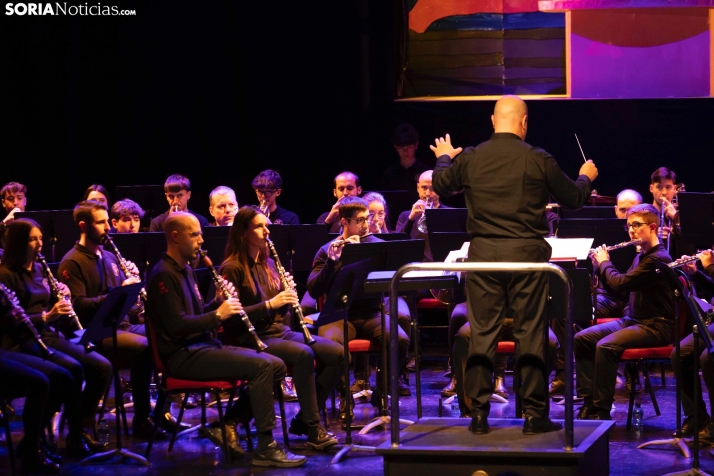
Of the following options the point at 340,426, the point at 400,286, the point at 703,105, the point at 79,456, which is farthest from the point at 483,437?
the point at 703,105

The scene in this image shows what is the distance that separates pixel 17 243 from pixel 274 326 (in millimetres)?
1509

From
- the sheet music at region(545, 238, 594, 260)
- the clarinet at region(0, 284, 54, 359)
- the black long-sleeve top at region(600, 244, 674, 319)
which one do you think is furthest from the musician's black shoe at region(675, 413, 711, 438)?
the clarinet at region(0, 284, 54, 359)

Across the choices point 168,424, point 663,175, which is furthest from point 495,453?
point 663,175

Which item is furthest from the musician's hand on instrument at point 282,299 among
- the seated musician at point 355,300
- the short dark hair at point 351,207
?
the short dark hair at point 351,207

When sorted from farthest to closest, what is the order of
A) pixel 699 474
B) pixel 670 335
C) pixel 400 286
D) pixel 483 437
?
pixel 670 335 → pixel 400 286 → pixel 699 474 → pixel 483 437

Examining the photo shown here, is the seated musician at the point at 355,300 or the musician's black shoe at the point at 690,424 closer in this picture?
the musician's black shoe at the point at 690,424

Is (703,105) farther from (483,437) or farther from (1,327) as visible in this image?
(1,327)

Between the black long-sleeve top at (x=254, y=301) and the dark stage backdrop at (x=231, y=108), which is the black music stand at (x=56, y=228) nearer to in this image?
the dark stage backdrop at (x=231, y=108)

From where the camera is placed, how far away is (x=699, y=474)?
5242mm

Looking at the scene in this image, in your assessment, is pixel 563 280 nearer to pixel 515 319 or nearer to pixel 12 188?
pixel 515 319

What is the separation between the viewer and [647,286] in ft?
20.5

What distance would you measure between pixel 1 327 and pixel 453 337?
2918 mm

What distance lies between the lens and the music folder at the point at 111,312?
566cm

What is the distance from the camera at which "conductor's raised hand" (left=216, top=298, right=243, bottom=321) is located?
5688mm
